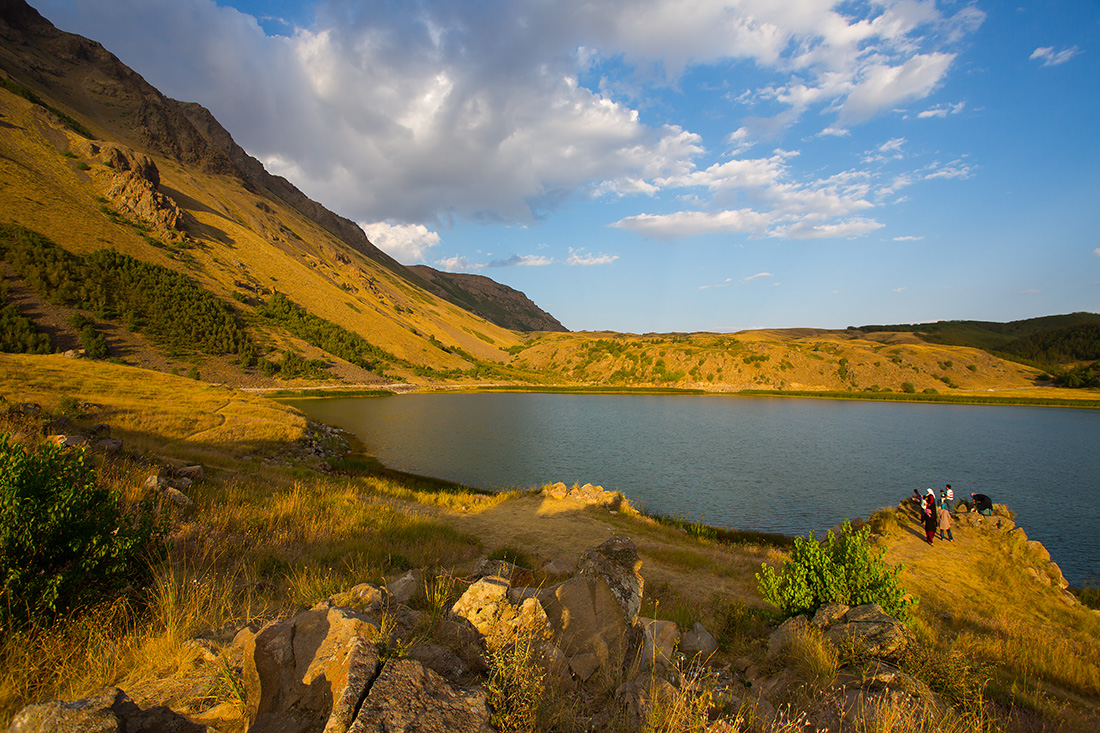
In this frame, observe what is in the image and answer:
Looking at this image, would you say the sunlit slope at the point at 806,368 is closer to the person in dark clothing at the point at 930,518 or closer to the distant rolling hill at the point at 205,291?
the distant rolling hill at the point at 205,291

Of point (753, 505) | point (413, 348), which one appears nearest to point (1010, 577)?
point (753, 505)

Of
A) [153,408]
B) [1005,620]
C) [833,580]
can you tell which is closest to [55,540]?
[833,580]

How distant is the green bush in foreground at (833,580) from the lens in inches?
283

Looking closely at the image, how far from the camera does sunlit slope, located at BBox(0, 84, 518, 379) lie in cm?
7431

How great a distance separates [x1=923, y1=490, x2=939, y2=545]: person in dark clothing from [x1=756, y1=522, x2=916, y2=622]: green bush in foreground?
1392 centimetres

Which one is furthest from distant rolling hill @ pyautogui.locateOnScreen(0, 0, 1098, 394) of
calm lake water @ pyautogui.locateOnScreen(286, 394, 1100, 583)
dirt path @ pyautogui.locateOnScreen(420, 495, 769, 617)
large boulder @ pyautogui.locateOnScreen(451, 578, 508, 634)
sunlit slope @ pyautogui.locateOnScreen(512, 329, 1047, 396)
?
large boulder @ pyautogui.locateOnScreen(451, 578, 508, 634)

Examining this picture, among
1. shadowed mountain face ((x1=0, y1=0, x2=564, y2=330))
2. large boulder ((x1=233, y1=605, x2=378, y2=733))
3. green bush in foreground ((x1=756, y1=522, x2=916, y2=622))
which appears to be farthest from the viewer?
shadowed mountain face ((x1=0, y1=0, x2=564, y2=330))

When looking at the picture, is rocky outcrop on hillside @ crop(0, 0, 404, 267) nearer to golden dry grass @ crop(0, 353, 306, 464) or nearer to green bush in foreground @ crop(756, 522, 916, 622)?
golden dry grass @ crop(0, 353, 306, 464)

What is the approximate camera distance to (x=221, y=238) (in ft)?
360

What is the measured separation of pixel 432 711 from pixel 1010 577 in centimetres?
2095

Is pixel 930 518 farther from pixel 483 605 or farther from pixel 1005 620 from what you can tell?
pixel 483 605

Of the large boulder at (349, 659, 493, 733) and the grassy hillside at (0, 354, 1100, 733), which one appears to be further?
the grassy hillside at (0, 354, 1100, 733)

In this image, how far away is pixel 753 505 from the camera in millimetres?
24031

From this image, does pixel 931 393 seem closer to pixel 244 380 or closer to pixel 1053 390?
pixel 1053 390
